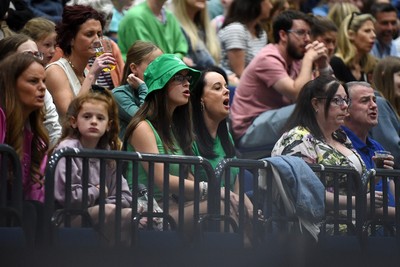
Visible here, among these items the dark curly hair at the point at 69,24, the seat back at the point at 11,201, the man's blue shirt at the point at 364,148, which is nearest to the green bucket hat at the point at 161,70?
the dark curly hair at the point at 69,24

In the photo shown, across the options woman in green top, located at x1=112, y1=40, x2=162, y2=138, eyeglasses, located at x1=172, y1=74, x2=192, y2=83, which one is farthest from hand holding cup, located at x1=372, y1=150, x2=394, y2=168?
woman in green top, located at x1=112, y1=40, x2=162, y2=138

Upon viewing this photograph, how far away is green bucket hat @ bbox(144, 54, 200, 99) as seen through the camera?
925 centimetres

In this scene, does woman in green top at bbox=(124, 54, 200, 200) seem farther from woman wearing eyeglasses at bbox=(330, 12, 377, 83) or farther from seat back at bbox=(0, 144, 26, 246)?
woman wearing eyeglasses at bbox=(330, 12, 377, 83)

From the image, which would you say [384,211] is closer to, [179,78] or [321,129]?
[321,129]

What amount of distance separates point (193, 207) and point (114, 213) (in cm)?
68

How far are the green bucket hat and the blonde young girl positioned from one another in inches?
24.7

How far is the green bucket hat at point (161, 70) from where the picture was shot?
30.3 ft

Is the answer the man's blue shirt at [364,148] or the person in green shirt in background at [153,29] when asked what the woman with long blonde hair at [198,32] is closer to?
the person in green shirt in background at [153,29]

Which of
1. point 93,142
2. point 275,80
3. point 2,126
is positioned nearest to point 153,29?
point 275,80

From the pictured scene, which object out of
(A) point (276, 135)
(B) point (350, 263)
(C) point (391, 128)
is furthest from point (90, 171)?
(C) point (391, 128)

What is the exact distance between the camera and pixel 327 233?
9258 mm

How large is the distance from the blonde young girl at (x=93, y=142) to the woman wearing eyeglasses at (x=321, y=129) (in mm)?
1611

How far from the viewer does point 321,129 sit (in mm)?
9969

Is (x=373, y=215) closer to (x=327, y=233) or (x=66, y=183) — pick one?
(x=327, y=233)
